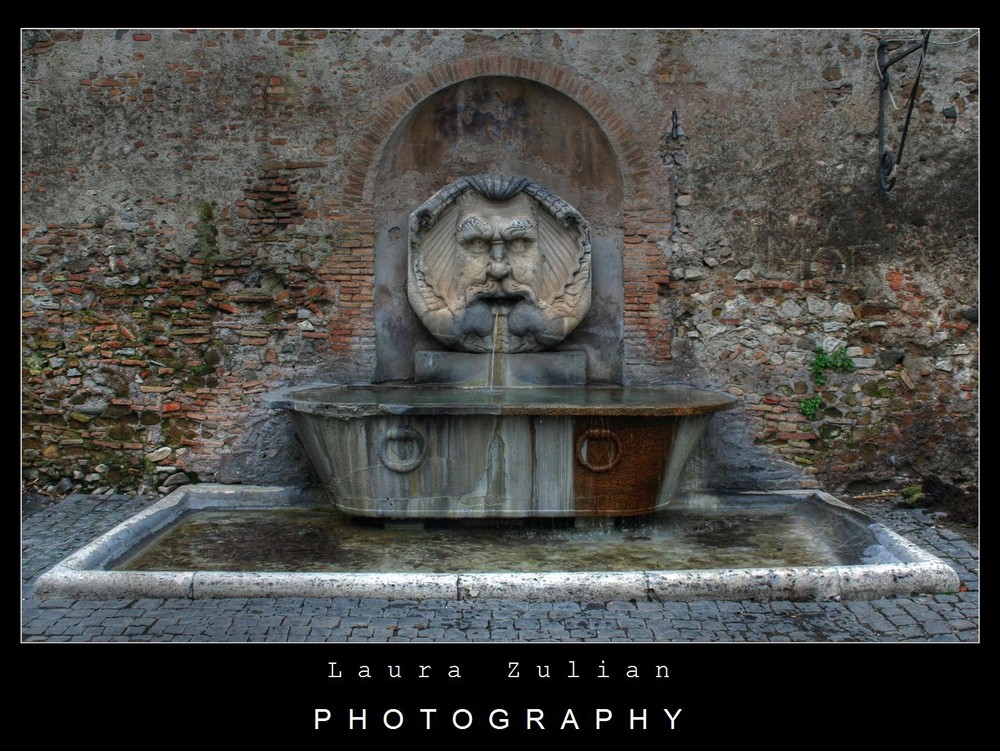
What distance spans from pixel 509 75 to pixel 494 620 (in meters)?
3.90

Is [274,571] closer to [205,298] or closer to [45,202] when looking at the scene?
[205,298]

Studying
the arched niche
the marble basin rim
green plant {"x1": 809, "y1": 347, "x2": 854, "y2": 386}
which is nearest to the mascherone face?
the arched niche

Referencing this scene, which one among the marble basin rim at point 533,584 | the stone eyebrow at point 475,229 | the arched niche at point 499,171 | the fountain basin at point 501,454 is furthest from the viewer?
the arched niche at point 499,171

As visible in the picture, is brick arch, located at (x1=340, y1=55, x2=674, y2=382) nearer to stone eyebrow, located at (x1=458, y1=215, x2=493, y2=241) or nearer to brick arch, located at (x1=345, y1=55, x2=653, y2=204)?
brick arch, located at (x1=345, y1=55, x2=653, y2=204)

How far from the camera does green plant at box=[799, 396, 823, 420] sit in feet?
20.7

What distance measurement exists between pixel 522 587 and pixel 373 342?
263cm

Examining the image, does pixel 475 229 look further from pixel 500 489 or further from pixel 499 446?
pixel 500 489

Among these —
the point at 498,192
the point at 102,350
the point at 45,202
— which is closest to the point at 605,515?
the point at 498,192

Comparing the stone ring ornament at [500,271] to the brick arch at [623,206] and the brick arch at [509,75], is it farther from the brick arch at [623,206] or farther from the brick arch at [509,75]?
the brick arch at [509,75]

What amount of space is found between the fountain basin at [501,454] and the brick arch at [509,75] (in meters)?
1.92

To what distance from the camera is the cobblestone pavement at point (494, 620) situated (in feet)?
12.8

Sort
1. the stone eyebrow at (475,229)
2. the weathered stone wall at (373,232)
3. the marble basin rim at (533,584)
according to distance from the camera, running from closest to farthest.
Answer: the marble basin rim at (533,584)
the weathered stone wall at (373,232)
the stone eyebrow at (475,229)

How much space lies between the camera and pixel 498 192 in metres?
6.45

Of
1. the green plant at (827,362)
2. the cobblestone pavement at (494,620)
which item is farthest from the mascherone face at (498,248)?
the cobblestone pavement at (494,620)
